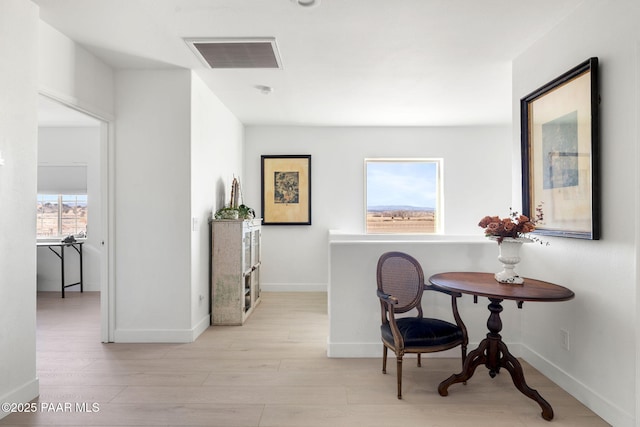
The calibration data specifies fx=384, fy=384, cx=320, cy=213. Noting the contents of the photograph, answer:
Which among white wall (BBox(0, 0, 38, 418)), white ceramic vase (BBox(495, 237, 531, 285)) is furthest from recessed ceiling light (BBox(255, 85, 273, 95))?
white ceramic vase (BBox(495, 237, 531, 285))

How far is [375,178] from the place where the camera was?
19.6 ft

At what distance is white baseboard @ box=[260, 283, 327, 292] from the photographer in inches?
231

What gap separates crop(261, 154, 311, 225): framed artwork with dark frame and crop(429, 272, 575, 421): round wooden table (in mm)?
3417

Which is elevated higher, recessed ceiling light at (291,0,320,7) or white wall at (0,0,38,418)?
recessed ceiling light at (291,0,320,7)

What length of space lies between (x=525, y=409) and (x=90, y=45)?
4089 mm

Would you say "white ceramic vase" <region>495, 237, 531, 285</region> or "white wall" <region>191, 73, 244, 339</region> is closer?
"white ceramic vase" <region>495, 237, 531, 285</region>

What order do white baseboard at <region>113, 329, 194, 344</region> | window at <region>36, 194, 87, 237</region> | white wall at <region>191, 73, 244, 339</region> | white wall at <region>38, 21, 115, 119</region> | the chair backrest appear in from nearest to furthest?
white wall at <region>38, 21, 115, 119</region>, the chair backrest, white baseboard at <region>113, 329, 194, 344</region>, white wall at <region>191, 73, 244, 339</region>, window at <region>36, 194, 87, 237</region>

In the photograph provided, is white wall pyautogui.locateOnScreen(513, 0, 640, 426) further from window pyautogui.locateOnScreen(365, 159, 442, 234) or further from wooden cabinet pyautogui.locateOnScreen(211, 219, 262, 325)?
window pyautogui.locateOnScreen(365, 159, 442, 234)

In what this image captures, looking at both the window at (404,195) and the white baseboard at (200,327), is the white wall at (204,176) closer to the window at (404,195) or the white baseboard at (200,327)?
the white baseboard at (200,327)

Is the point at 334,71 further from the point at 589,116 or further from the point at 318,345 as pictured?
the point at 318,345

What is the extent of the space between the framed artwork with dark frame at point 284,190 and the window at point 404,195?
3.30 ft

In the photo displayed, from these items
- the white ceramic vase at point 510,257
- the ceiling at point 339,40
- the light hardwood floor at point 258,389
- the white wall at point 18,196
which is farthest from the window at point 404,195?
the white wall at point 18,196

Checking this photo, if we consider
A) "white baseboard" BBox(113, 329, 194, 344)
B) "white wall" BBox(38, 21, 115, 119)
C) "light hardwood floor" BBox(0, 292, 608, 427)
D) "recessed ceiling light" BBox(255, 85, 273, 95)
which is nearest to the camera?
"light hardwood floor" BBox(0, 292, 608, 427)

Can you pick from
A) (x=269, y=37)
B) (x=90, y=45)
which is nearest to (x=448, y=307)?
(x=269, y=37)
